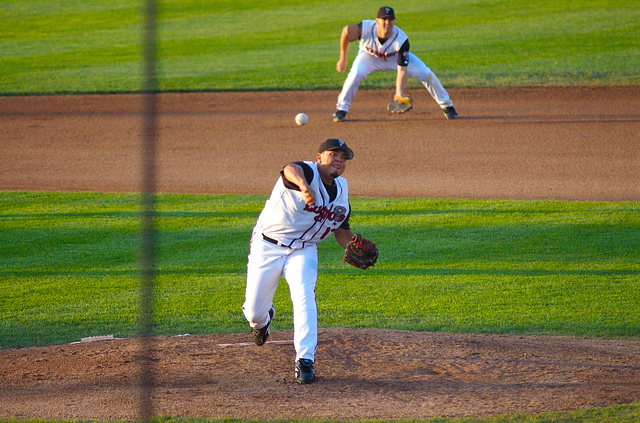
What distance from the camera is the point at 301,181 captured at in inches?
185

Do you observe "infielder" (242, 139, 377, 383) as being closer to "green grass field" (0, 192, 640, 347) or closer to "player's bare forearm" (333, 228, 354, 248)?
"player's bare forearm" (333, 228, 354, 248)

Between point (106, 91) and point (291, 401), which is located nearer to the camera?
point (291, 401)

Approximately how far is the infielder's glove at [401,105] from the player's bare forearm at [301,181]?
8206 millimetres

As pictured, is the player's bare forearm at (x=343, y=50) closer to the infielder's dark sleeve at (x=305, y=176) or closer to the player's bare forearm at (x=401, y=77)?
the player's bare forearm at (x=401, y=77)

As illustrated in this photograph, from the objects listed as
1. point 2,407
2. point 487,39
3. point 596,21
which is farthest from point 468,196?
point 596,21

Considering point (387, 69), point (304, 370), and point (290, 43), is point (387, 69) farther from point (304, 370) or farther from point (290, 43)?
point (290, 43)

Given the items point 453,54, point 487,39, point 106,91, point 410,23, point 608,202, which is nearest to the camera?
point 608,202

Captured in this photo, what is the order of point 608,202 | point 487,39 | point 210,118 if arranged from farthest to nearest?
point 487,39 < point 210,118 < point 608,202

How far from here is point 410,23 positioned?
22.6 meters

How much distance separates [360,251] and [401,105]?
8.48m

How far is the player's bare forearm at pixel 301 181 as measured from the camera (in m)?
4.64

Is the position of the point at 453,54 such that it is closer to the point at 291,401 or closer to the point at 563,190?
the point at 563,190

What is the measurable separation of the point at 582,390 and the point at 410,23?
63.2ft

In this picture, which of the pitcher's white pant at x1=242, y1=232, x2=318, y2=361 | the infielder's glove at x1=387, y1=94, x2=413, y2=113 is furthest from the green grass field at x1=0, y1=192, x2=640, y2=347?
the infielder's glove at x1=387, y1=94, x2=413, y2=113
